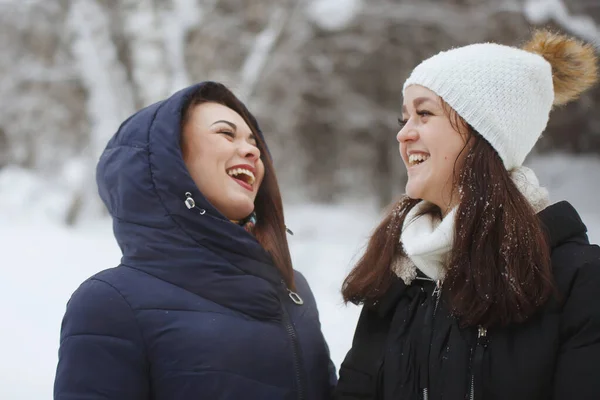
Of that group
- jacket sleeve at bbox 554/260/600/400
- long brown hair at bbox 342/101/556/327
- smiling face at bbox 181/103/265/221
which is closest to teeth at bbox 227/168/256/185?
smiling face at bbox 181/103/265/221

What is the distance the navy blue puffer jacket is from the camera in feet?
5.16

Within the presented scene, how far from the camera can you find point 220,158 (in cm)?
193

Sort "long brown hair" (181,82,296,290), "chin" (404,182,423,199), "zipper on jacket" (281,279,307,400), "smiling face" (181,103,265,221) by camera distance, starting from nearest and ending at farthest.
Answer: "chin" (404,182,423,199) < "zipper on jacket" (281,279,307,400) < "smiling face" (181,103,265,221) < "long brown hair" (181,82,296,290)

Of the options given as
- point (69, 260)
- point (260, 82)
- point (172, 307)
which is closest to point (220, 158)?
point (172, 307)

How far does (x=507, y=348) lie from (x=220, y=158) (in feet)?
3.48

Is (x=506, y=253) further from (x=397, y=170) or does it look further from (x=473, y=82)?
(x=397, y=170)

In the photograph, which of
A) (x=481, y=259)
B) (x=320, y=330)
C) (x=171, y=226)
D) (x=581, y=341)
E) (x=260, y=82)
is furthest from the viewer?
(x=260, y=82)

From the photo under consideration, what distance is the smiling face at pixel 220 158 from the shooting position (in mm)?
1920

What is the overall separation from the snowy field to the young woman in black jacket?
322mm

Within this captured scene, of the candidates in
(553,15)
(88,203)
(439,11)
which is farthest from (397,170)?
(88,203)

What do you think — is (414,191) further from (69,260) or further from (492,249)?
(69,260)

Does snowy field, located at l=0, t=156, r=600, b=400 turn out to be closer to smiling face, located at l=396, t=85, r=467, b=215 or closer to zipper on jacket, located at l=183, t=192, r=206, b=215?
smiling face, located at l=396, t=85, r=467, b=215

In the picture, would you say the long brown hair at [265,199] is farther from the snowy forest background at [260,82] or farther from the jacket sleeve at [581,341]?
the snowy forest background at [260,82]

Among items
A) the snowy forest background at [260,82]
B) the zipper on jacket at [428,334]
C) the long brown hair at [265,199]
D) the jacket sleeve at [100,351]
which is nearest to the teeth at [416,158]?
the zipper on jacket at [428,334]
